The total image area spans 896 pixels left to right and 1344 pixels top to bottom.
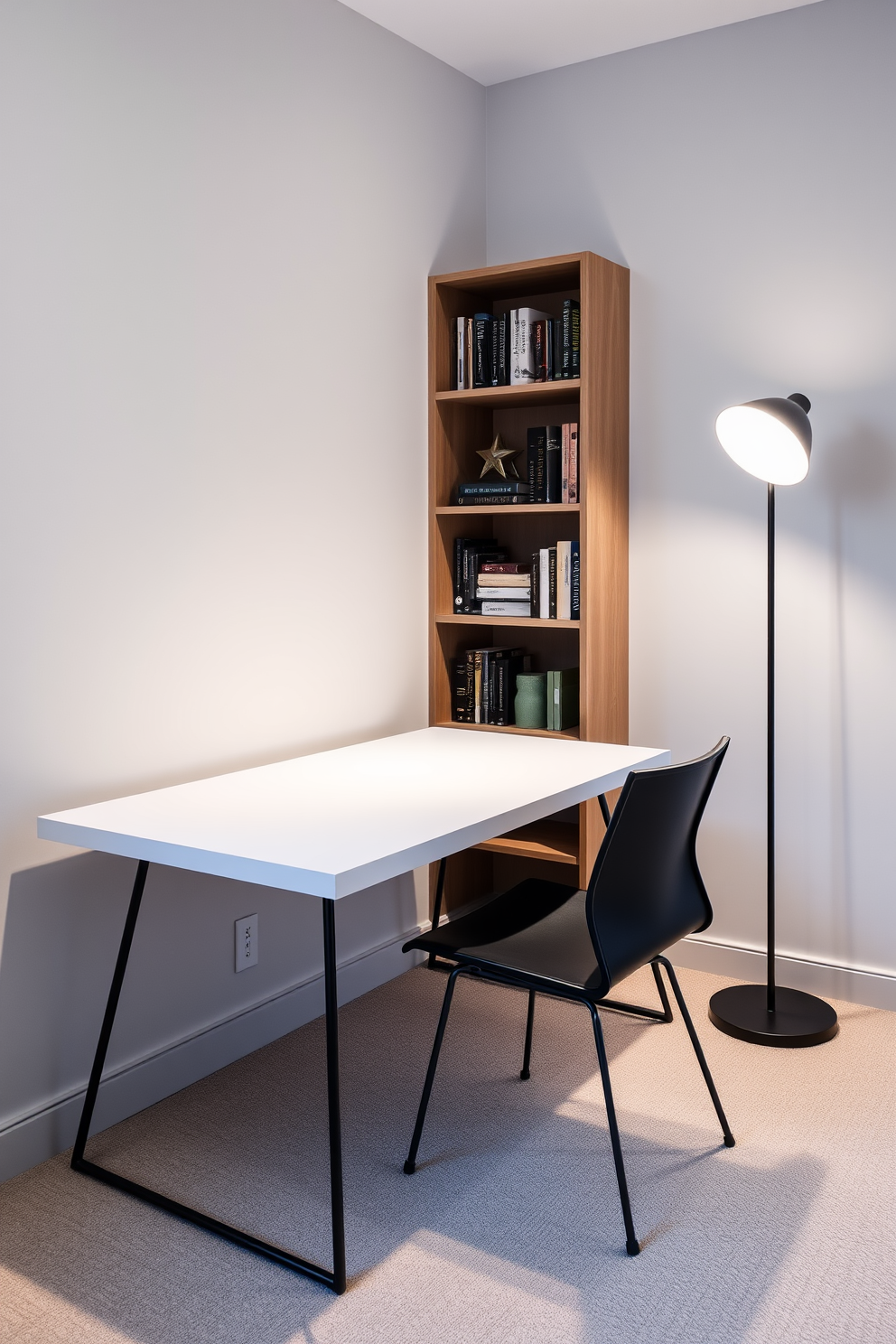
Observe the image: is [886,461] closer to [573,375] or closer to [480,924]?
[573,375]

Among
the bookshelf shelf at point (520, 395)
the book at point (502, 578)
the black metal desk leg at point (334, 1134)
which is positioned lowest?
the black metal desk leg at point (334, 1134)

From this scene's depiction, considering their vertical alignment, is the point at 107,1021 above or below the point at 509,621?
below

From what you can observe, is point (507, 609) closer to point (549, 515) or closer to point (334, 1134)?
point (549, 515)

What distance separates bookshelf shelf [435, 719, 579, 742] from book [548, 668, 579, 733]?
2 centimetres

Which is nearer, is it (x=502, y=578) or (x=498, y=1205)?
(x=498, y=1205)

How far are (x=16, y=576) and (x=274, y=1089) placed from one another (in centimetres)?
121

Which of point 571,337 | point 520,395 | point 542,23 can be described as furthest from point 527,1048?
point 542,23

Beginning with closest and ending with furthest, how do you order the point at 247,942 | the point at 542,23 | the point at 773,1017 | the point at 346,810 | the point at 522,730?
the point at 346,810, the point at 247,942, the point at 773,1017, the point at 542,23, the point at 522,730

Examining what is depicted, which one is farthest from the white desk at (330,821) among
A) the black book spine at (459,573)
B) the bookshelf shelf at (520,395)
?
the bookshelf shelf at (520,395)

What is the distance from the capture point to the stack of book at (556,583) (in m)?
2.91

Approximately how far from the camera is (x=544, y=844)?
3004mm

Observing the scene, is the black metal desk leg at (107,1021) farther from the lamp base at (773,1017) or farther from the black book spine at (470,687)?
the lamp base at (773,1017)

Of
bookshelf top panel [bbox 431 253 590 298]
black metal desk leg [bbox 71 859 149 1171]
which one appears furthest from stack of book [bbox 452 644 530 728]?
black metal desk leg [bbox 71 859 149 1171]

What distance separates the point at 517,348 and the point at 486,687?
95 centimetres
